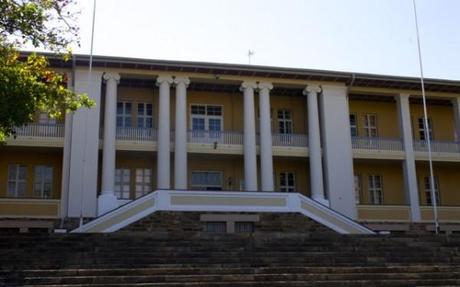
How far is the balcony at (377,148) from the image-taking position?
1058 inches

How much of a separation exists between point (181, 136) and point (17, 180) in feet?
23.4

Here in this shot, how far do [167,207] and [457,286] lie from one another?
32.6ft

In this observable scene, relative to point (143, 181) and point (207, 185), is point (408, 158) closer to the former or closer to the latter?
point (207, 185)

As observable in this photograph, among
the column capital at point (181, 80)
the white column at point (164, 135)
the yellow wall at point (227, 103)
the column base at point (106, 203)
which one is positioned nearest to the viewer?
the column base at point (106, 203)

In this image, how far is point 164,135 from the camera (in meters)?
24.6

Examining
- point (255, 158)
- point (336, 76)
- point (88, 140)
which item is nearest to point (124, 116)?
point (88, 140)

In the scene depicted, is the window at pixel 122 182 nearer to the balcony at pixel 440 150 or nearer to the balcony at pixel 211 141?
the balcony at pixel 211 141

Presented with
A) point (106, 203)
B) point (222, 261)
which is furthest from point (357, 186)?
point (222, 261)

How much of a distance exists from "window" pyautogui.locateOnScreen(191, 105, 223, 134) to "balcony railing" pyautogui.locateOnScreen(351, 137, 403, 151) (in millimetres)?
6168

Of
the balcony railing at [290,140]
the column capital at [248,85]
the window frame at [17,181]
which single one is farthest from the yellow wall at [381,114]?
the window frame at [17,181]

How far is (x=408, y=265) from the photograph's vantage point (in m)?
14.8

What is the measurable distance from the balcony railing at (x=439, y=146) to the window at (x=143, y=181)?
40.3ft

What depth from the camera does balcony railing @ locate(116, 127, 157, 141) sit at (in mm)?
24844

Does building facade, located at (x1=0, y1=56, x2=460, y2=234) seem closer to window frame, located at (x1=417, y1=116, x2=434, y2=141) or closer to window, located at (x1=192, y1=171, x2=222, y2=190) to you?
window, located at (x1=192, y1=171, x2=222, y2=190)
